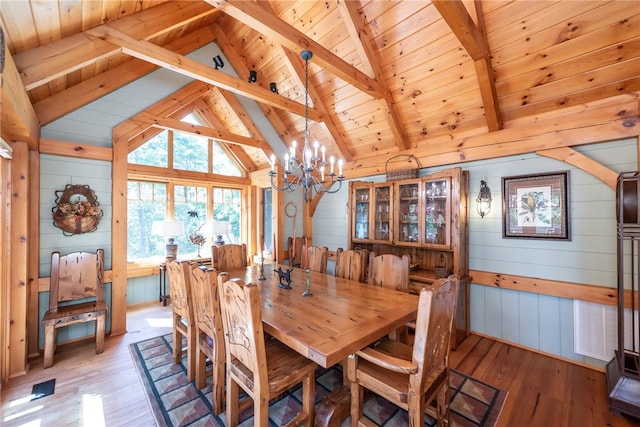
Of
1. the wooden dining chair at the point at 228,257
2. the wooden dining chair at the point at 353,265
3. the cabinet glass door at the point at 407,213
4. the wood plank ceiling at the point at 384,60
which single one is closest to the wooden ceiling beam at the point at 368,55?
the wood plank ceiling at the point at 384,60

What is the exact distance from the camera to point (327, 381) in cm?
227

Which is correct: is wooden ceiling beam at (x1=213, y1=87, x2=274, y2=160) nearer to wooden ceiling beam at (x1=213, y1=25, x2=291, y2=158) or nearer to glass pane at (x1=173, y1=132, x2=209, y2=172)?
wooden ceiling beam at (x1=213, y1=25, x2=291, y2=158)

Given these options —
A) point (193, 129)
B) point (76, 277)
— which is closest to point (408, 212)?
Result: point (193, 129)

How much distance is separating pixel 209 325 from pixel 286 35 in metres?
2.44

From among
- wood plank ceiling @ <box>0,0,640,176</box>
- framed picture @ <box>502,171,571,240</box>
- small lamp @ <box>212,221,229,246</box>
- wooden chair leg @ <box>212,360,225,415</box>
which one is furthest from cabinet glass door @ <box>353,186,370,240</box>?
wooden chair leg @ <box>212,360,225,415</box>

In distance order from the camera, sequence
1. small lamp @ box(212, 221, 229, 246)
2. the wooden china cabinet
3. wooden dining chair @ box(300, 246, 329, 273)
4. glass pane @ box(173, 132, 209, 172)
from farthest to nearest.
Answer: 1. glass pane @ box(173, 132, 209, 172)
2. small lamp @ box(212, 221, 229, 246)
3. wooden dining chair @ box(300, 246, 329, 273)
4. the wooden china cabinet

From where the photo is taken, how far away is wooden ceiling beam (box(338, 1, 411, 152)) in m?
2.74

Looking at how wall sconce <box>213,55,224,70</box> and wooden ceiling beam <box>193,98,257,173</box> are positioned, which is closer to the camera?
wall sconce <box>213,55,224,70</box>

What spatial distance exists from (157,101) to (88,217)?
1.75m

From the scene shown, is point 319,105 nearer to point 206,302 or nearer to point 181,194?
point 181,194

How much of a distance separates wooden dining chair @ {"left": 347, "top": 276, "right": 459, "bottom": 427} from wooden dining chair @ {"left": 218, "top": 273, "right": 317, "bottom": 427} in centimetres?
33

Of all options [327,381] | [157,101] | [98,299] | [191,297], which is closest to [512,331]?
[327,381]

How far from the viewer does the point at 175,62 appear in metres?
2.46

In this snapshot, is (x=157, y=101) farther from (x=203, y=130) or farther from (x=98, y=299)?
(x=98, y=299)
